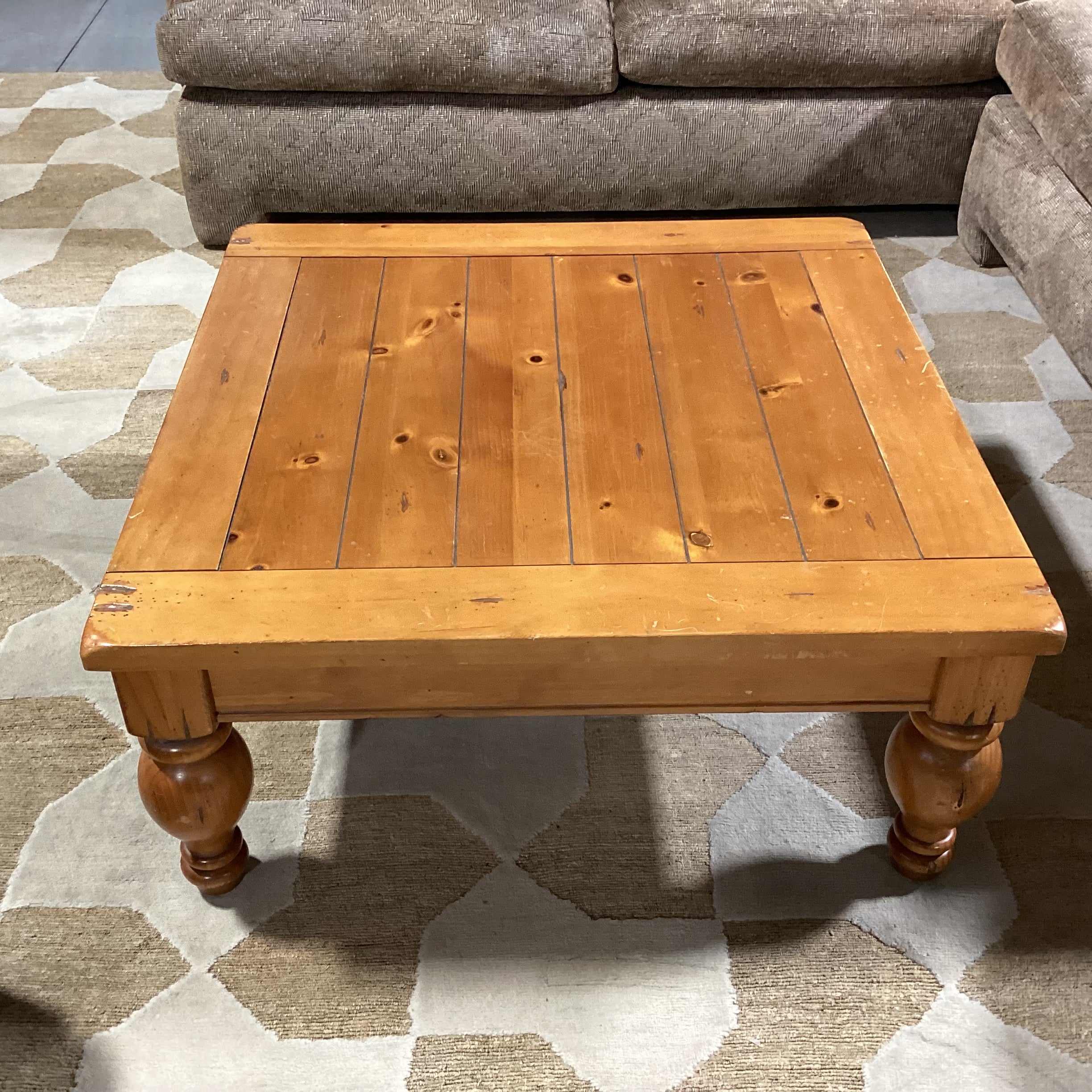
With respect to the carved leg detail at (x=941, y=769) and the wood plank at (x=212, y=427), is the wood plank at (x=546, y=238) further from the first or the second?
the carved leg detail at (x=941, y=769)

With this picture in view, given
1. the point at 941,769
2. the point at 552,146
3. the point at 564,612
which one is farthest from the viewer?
the point at 552,146

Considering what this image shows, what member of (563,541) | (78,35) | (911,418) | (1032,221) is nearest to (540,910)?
(563,541)

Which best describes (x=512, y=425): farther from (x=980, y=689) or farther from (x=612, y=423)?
(x=980, y=689)

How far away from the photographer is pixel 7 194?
248cm

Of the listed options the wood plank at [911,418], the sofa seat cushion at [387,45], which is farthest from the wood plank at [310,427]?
the sofa seat cushion at [387,45]

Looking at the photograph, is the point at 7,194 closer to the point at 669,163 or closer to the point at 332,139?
the point at 332,139

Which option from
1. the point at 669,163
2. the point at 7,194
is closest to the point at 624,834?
the point at 669,163

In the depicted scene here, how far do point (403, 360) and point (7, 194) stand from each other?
1755mm

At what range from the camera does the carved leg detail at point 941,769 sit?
3.26 ft

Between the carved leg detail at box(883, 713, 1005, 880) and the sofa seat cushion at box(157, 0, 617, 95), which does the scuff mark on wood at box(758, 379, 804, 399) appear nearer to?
the carved leg detail at box(883, 713, 1005, 880)

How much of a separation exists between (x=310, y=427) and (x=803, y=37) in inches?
57.5

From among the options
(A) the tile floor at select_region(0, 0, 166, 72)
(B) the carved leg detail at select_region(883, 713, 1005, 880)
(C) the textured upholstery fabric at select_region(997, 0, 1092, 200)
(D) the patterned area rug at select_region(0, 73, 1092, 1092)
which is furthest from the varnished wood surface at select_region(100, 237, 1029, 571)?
(A) the tile floor at select_region(0, 0, 166, 72)

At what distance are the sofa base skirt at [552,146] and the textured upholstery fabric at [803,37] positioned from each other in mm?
60

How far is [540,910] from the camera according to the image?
110 cm
